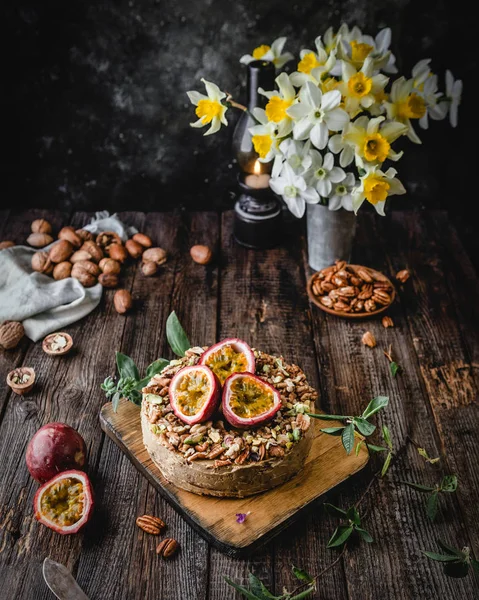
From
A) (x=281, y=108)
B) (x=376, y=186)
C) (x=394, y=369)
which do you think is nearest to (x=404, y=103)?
(x=376, y=186)

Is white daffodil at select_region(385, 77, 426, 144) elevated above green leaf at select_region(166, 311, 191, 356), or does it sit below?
above

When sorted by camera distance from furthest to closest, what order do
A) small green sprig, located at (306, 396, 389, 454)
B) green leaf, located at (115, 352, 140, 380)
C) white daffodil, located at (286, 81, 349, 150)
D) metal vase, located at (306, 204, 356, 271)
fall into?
metal vase, located at (306, 204, 356, 271)
white daffodil, located at (286, 81, 349, 150)
green leaf, located at (115, 352, 140, 380)
small green sprig, located at (306, 396, 389, 454)

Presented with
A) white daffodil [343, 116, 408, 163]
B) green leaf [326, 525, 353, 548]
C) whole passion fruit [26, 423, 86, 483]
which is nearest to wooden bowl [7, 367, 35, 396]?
whole passion fruit [26, 423, 86, 483]

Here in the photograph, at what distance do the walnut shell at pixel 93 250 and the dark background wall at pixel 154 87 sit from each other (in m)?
0.45

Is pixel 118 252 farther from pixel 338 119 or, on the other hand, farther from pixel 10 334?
pixel 338 119

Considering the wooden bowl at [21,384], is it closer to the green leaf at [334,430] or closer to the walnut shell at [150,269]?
the walnut shell at [150,269]

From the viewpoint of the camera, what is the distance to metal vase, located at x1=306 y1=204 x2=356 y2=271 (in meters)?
2.44

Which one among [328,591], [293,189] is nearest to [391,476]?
[328,591]

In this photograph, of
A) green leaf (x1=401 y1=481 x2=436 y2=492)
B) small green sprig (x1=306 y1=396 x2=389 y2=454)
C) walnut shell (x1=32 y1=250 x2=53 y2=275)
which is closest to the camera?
small green sprig (x1=306 y1=396 x2=389 y2=454)

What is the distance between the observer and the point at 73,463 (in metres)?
1.73

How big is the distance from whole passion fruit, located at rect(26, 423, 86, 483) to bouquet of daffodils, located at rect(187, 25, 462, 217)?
1.10 meters

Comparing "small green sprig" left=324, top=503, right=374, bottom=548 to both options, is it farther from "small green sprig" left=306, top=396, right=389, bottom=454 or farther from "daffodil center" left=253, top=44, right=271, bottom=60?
"daffodil center" left=253, top=44, right=271, bottom=60

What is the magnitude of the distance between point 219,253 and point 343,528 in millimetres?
1414

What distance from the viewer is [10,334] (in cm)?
221
